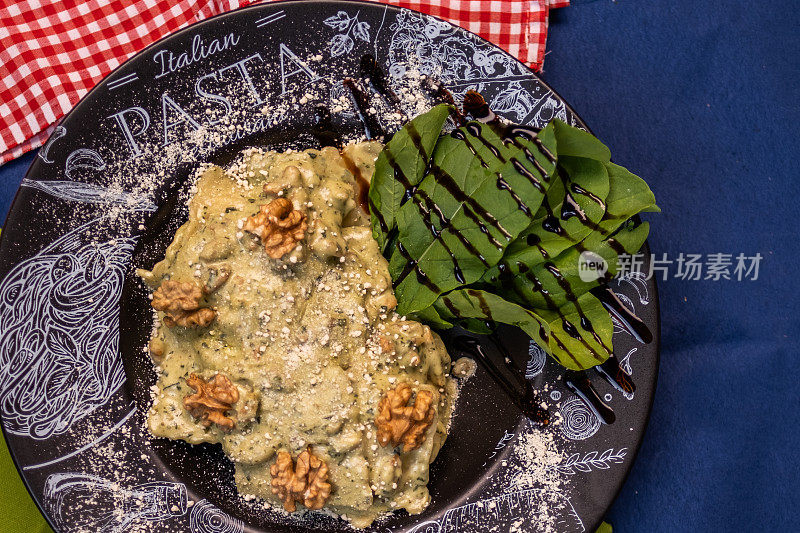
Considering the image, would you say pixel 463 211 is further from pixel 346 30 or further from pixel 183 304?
pixel 183 304

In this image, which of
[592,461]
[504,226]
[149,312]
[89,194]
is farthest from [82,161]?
[592,461]

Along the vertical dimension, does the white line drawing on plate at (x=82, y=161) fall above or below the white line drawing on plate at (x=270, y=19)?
below

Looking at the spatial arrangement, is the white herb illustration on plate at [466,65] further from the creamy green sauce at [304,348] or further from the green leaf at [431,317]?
the green leaf at [431,317]

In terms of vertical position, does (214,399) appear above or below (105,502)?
above

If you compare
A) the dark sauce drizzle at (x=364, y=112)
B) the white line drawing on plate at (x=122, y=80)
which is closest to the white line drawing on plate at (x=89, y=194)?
the white line drawing on plate at (x=122, y=80)

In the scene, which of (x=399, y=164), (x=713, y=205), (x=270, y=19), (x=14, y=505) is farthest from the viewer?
(x=713, y=205)

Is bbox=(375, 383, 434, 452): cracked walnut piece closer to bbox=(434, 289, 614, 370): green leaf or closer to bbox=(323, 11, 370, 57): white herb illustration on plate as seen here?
bbox=(434, 289, 614, 370): green leaf

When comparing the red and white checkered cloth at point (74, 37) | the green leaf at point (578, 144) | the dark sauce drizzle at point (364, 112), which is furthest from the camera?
the red and white checkered cloth at point (74, 37)
